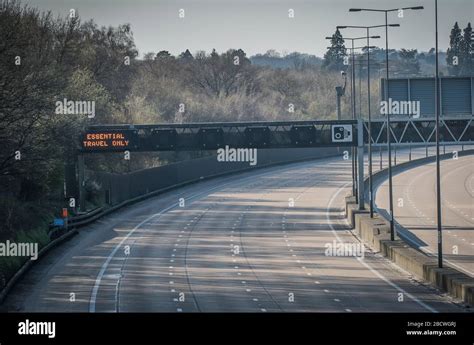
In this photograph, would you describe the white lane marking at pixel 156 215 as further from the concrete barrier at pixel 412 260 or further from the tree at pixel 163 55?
the tree at pixel 163 55

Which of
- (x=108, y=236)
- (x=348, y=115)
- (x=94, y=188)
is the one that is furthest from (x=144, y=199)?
(x=348, y=115)

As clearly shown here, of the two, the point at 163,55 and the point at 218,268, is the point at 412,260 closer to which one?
the point at 218,268

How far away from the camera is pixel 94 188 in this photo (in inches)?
3123

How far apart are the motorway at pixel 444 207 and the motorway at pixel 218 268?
3.87 meters

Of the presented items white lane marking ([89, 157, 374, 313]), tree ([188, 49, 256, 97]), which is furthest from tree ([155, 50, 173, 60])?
white lane marking ([89, 157, 374, 313])

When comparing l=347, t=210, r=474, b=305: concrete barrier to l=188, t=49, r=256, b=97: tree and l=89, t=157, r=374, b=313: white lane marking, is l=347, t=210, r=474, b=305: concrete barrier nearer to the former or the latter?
l=89, t=157, r=374, b=313: white lane marking

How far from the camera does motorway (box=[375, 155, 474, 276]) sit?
5875cm

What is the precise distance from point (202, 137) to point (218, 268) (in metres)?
28.9

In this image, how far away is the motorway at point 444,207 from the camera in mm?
58750

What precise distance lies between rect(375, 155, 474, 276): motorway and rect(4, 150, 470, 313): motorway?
12.7 feet

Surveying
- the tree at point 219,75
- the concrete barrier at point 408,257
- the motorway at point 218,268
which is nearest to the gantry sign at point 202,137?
the motorway at point 218,268

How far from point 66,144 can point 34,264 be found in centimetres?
2050

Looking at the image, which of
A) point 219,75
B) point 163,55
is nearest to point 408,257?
point 219,75
